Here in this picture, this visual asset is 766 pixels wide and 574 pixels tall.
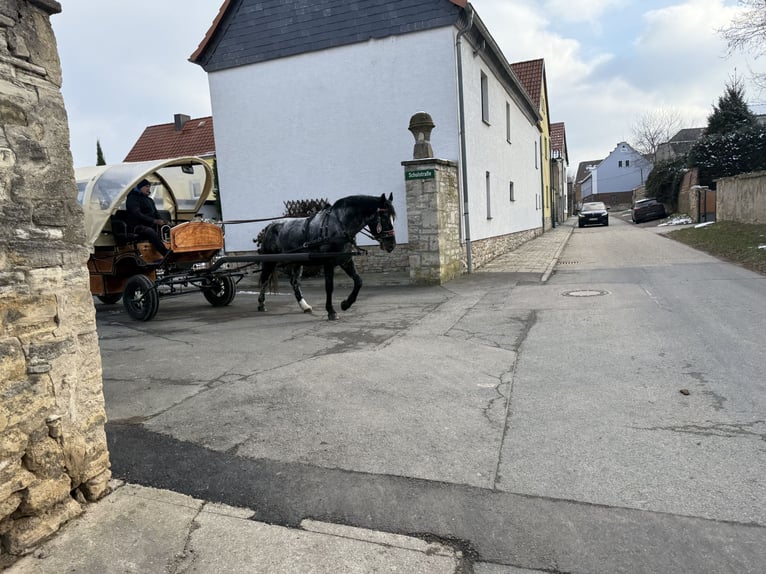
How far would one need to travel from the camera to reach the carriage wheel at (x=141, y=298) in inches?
353

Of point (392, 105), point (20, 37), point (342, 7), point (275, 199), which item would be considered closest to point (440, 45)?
point (392, 105)

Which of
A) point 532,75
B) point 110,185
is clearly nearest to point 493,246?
point 110,185

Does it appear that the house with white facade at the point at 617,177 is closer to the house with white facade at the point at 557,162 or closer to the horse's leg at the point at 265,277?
the house with white facade at the point at 557,162

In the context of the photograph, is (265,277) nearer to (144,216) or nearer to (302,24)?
(144,216)

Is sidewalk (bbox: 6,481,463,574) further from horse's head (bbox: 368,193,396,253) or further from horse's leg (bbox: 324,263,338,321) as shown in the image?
horse's head (bbox: 368,193,396,253)

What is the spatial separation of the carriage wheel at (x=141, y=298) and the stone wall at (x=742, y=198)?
67.9 ft

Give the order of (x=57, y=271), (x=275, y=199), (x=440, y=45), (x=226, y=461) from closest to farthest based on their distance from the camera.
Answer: (x=57, y=271) → (x=226, y=461) → (x=440, y=45) → (x=275, y=199)

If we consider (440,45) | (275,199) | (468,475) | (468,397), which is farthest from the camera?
(275,199)

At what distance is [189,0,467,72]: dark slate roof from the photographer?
43.2 feet

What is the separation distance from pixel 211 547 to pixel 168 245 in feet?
23.6

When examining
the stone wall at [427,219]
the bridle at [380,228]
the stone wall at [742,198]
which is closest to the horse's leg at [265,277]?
the bridle at [380,228]

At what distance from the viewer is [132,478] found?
3500mm

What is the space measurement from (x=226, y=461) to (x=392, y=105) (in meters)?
11.8

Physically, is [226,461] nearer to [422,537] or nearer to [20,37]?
[422,537]
